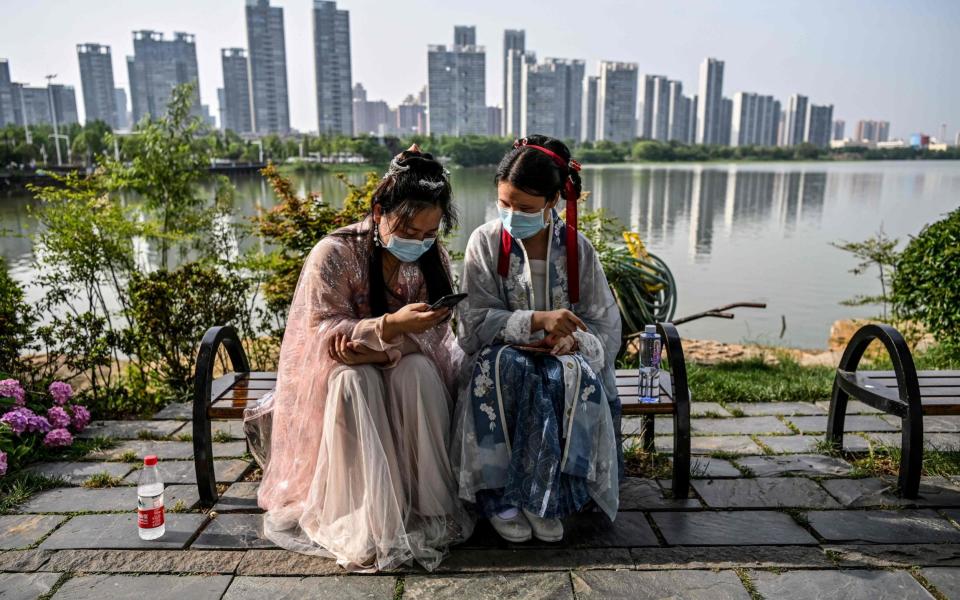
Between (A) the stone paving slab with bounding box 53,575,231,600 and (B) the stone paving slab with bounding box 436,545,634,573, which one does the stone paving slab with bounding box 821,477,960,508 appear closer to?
(B) the stone paving slab with bounding box 436,545,634,573

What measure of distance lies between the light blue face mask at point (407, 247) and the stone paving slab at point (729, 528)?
140cm

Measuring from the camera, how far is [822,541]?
8.15 ft

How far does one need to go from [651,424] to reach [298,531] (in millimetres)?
1702

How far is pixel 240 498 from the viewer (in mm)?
2857

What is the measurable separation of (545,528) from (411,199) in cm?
133

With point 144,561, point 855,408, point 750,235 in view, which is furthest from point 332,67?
point 144,561

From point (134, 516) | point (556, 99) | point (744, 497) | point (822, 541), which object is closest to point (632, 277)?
point (744, 497)

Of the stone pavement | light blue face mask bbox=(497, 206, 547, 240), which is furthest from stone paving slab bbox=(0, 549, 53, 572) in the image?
light blue face mask bbox=(497, 206, 547, 240)

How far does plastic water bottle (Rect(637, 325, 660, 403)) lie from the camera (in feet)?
9.52

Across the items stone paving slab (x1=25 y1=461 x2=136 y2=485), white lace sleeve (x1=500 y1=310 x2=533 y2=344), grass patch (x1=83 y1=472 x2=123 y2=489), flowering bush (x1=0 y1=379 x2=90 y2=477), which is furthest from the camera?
flowering bush (x1=0 y1=379 x2=90 y2=477)

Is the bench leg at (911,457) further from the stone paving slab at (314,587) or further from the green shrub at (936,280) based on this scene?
the green shrub at (936,280)

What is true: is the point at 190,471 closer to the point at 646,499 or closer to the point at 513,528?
the point at 513,528

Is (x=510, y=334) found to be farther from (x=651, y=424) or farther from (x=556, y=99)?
(x=556, y=99)

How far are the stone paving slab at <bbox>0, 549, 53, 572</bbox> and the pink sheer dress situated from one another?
751 mm
